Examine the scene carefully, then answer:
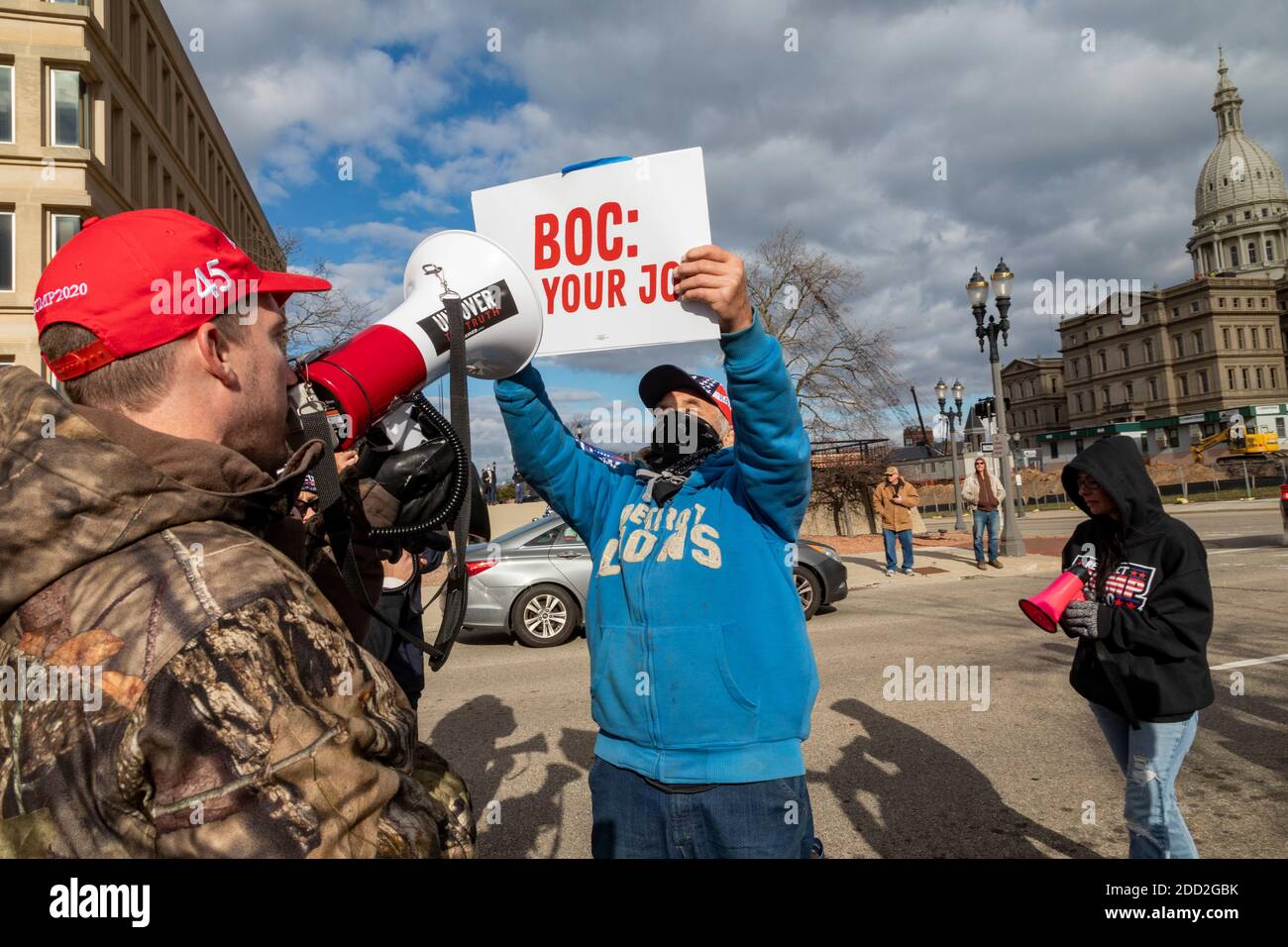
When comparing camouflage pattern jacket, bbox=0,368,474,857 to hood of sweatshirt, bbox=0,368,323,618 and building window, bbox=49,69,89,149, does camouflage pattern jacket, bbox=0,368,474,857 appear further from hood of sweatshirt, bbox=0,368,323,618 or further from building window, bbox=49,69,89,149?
building window, bbox=49,69,89,149

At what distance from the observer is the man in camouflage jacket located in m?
0.94

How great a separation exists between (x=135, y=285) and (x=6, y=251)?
1053 inches

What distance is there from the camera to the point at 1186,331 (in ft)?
259

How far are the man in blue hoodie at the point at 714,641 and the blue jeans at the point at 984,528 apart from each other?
1397cm

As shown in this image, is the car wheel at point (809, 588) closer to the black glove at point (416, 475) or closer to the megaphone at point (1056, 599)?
the megaphone at point (1056, 599)

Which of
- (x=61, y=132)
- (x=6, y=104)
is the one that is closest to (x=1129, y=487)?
(x=61, y=132)

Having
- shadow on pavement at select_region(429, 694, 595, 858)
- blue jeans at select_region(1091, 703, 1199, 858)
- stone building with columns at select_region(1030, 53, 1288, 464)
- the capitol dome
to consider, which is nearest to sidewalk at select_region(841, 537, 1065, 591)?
shadow on pavement at select_region(429, 694, 595, 858)

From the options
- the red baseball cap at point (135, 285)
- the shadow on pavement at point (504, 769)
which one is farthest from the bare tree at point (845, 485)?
the red baseball cap at point (135, 285)

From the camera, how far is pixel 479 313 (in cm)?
191

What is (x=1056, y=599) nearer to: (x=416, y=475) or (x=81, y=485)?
(x=416, y=475)

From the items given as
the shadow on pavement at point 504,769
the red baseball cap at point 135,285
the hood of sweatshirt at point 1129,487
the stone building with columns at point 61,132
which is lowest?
the shadow on pavement at point 504,769

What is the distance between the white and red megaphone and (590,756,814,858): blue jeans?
3.62 feet

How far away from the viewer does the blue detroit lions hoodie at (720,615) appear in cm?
196
